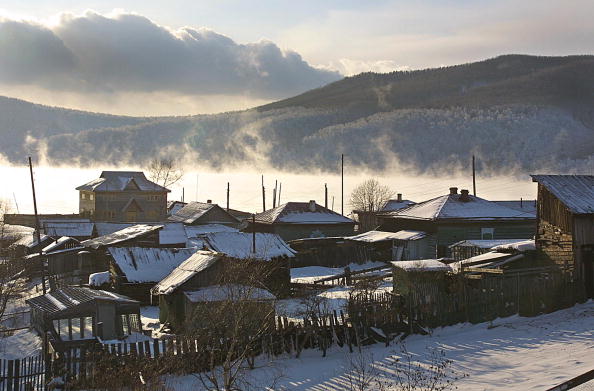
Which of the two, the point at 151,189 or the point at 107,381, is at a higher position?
the point at 151,189

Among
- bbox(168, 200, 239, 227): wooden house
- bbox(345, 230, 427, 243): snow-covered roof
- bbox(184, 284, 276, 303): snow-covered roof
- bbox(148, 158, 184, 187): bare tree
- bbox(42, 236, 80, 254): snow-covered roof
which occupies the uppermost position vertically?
bbox(148, 158, 184, 187): bare tree

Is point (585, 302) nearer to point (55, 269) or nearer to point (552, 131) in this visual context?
point (55, 269)

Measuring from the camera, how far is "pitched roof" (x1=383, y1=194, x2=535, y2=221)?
155 ft

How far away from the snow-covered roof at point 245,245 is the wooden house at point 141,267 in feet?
8.07

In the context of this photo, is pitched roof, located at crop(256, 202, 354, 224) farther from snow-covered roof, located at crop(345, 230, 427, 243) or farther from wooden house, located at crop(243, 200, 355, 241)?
snow-covered roof, located at crop(345, 230, 427, 243)

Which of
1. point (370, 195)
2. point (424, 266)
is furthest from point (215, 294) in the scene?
point (370, 195)

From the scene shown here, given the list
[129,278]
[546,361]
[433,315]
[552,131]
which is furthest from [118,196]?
[552,131]

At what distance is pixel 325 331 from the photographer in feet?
70.8

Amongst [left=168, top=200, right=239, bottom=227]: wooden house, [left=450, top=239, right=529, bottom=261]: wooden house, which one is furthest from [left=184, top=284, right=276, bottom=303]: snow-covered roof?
[left=168, top=200, right=239, bottom=227]: wooden house

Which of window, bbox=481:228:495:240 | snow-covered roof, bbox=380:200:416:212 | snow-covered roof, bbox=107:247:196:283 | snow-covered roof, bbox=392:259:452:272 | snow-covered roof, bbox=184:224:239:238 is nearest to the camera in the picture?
snow-covered roof, bbox=392:259:452:272

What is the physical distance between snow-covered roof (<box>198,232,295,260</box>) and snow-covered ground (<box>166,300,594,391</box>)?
551 inches

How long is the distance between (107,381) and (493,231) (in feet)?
120

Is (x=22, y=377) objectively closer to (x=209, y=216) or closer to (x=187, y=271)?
(x=187, y=271)

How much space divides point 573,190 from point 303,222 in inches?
1287
